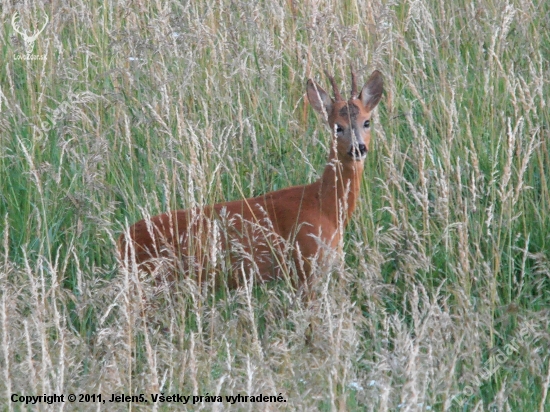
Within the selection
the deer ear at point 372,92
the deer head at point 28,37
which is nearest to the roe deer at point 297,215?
the deer ear at point 372,92

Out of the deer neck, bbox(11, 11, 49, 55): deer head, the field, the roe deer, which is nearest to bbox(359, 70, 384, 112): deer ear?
the roe deer

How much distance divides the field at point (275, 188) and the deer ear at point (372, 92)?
14cm

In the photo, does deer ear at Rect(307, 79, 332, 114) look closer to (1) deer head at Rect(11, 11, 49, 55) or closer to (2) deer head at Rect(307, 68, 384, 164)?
(2) deer head at Rect(307, 68, 384, 164)

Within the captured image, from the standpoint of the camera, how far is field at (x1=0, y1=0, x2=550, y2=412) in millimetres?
2926

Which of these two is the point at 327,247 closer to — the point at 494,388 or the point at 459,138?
the point at 494,388

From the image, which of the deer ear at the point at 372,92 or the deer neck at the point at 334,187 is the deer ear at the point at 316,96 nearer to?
the deer ear at the point at 372,92

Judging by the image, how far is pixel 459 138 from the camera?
171 inches

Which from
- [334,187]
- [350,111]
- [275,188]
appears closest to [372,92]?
[350,111]

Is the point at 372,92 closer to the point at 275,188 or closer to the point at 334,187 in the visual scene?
the point at 334,187

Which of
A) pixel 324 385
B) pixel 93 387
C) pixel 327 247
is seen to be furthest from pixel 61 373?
pixel 327 247

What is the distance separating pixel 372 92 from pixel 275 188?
2.22 feet

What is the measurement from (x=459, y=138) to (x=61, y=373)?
2.46 m

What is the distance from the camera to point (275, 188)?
465 cm

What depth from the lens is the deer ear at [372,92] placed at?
14.5 feet
